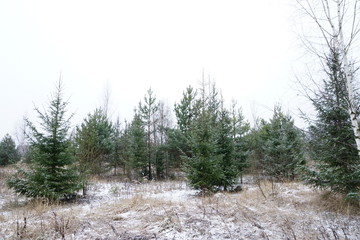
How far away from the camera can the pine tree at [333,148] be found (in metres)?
5.32

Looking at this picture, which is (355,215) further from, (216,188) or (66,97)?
(66,97)

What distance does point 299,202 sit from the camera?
21.3 feet

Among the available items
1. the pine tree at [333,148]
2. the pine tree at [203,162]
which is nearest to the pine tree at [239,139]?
the pine tree at [203,162]

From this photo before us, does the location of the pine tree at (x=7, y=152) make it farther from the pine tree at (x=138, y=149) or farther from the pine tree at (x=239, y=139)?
the pine tree at (x=239, y=139)

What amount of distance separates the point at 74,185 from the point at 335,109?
9707mm

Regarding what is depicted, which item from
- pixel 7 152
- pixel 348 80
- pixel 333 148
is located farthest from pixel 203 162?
pixel 7 152

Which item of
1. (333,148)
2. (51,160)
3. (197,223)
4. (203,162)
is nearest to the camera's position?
(197,223)

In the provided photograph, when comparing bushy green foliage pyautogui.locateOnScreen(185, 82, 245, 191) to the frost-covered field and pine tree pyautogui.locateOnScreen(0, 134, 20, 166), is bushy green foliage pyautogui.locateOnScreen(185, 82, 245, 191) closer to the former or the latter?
the frost-covered field

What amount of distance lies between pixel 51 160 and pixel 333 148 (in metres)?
9.83

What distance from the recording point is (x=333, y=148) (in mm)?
5578

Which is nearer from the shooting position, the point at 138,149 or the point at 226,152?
the point at 226,152

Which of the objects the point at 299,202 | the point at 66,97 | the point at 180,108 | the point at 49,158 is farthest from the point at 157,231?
the point at 180,108

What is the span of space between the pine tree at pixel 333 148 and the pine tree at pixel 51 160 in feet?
28.5

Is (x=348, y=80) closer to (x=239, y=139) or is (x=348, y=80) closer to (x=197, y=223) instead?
(x=197, y=223)
